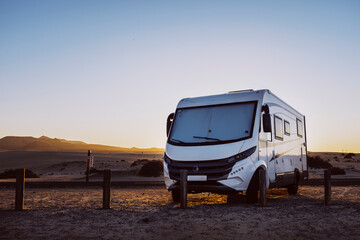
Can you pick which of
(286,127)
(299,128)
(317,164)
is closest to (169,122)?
(286,127)

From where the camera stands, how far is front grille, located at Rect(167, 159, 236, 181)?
9203 millimetres

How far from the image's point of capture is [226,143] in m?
9.48

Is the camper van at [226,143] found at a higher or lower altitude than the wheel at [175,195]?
higher

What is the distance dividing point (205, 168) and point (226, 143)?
852 millimetres

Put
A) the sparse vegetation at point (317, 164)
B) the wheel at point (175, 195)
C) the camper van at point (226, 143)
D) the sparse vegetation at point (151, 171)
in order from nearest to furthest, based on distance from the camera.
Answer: the camper van at point (226, 143), the wheel at point (175, 195), the sparse vegetation at point (151, 171), the sparse vegetation at point (317, 164)

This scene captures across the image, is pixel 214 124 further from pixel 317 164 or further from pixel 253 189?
pixel 317 164

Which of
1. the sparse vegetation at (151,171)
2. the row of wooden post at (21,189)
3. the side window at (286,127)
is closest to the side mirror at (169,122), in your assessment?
the row of wooden post at (21,189)

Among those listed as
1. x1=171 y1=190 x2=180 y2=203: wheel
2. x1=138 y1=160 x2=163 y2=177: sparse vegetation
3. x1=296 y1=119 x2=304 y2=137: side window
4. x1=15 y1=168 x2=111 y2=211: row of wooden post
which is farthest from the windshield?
x1=138 y1=160 x2=163 y2=177: sparse vegetation

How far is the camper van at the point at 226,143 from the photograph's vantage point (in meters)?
9.28

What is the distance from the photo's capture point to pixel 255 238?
19.6ft

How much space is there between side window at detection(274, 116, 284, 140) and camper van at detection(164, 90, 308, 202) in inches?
1.1

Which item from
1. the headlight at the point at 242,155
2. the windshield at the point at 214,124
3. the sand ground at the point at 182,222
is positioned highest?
the windshield at the point at 214,124

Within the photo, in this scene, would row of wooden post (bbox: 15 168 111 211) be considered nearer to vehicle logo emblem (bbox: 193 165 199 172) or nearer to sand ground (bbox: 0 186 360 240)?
sand ground (bbox: 0 186 360 240)

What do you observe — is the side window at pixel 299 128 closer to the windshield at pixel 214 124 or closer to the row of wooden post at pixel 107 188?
the windshield at pixel 214 124
